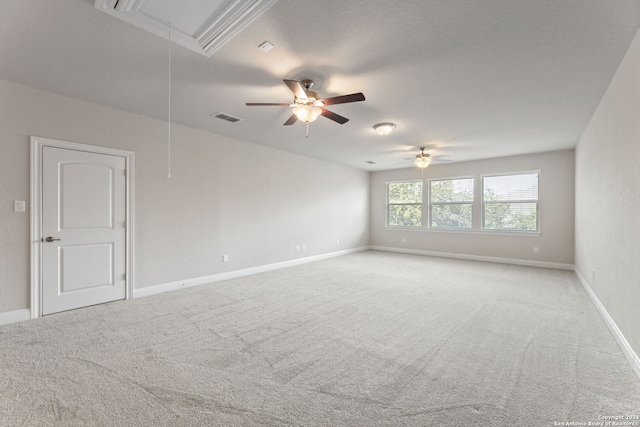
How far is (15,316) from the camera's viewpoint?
3.15 m

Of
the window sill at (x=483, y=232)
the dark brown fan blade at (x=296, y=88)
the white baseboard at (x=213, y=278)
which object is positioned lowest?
the white baseboard at (x=213, y=278)

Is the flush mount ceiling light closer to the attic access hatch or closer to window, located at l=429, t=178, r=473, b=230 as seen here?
the attic access hatch

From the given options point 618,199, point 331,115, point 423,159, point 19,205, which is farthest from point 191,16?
point 423,159


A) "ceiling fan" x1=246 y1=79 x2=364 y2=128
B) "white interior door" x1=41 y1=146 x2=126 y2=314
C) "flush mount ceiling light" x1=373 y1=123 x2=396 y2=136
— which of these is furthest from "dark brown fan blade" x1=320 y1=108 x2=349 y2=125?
"white interior door" x1=41 y1=146 x2=126 y2=314

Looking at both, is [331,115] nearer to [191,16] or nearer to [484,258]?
[191,16]

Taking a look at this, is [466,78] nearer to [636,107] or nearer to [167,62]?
[636,107]

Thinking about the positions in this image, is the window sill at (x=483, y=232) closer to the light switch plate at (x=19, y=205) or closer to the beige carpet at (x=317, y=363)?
the beige carpet at (x=317, y=363)

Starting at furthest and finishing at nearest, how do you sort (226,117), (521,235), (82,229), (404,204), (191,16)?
(404,204) → (521,235) → (226,117) → (82,229) → (191,16)

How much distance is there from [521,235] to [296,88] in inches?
A: 263

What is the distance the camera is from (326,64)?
2711mm

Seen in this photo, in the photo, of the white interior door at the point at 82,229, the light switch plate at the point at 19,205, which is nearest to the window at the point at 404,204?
the white interior door at the point at 82,229

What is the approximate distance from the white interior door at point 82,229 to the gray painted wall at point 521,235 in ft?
23.6

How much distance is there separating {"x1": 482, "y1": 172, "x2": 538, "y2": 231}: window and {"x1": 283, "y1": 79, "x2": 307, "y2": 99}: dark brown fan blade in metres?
6.29

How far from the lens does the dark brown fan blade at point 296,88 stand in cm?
262
